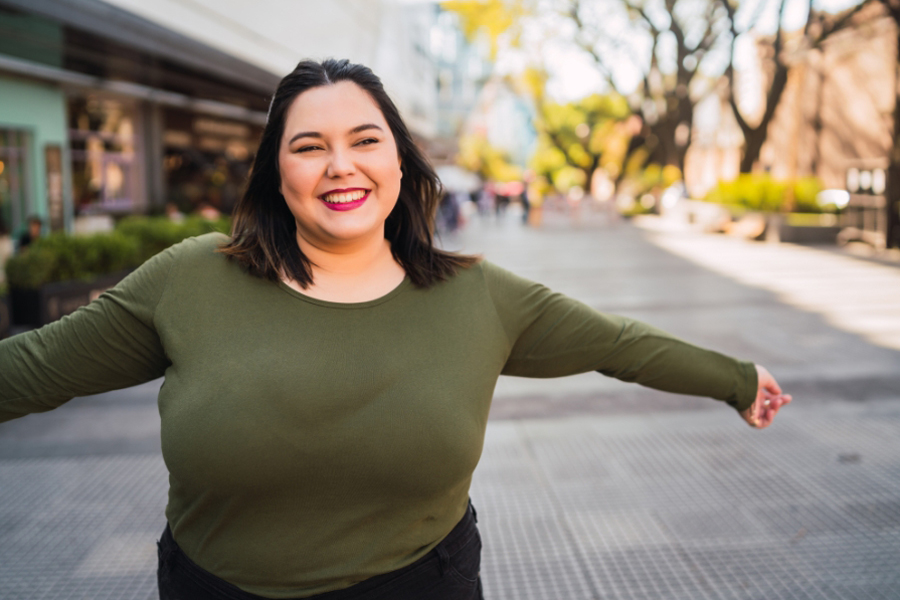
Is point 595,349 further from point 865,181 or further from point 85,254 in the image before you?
point 865,181

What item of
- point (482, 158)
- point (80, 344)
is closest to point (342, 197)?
point (80, 344)

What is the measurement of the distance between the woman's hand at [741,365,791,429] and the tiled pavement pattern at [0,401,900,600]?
1210 millimetres

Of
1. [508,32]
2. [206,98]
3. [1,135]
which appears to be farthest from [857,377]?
[508,32]

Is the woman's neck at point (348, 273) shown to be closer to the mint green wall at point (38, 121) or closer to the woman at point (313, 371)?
the woman at point (313, 371)

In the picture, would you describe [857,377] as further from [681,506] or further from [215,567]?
[215,567]

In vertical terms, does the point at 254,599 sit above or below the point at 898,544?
above

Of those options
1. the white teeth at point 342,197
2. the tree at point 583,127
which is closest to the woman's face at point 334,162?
the white teeth at point 342,197

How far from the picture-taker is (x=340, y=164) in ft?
5.40

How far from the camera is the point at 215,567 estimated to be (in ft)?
5.25

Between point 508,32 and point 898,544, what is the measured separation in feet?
88.2

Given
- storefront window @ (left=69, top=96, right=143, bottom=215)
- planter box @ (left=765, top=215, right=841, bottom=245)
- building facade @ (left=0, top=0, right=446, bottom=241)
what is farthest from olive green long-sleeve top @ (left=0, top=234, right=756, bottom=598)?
planter box @ (left=765, top=215, right=841, bottom=245)

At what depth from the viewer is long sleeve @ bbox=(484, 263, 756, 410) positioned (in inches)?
73.0

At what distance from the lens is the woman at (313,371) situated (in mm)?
1541

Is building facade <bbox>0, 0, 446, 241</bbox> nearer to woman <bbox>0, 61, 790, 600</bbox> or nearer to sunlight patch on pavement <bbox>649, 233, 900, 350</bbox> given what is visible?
woman <bbox>0, 61, 790, 600</bbox>
